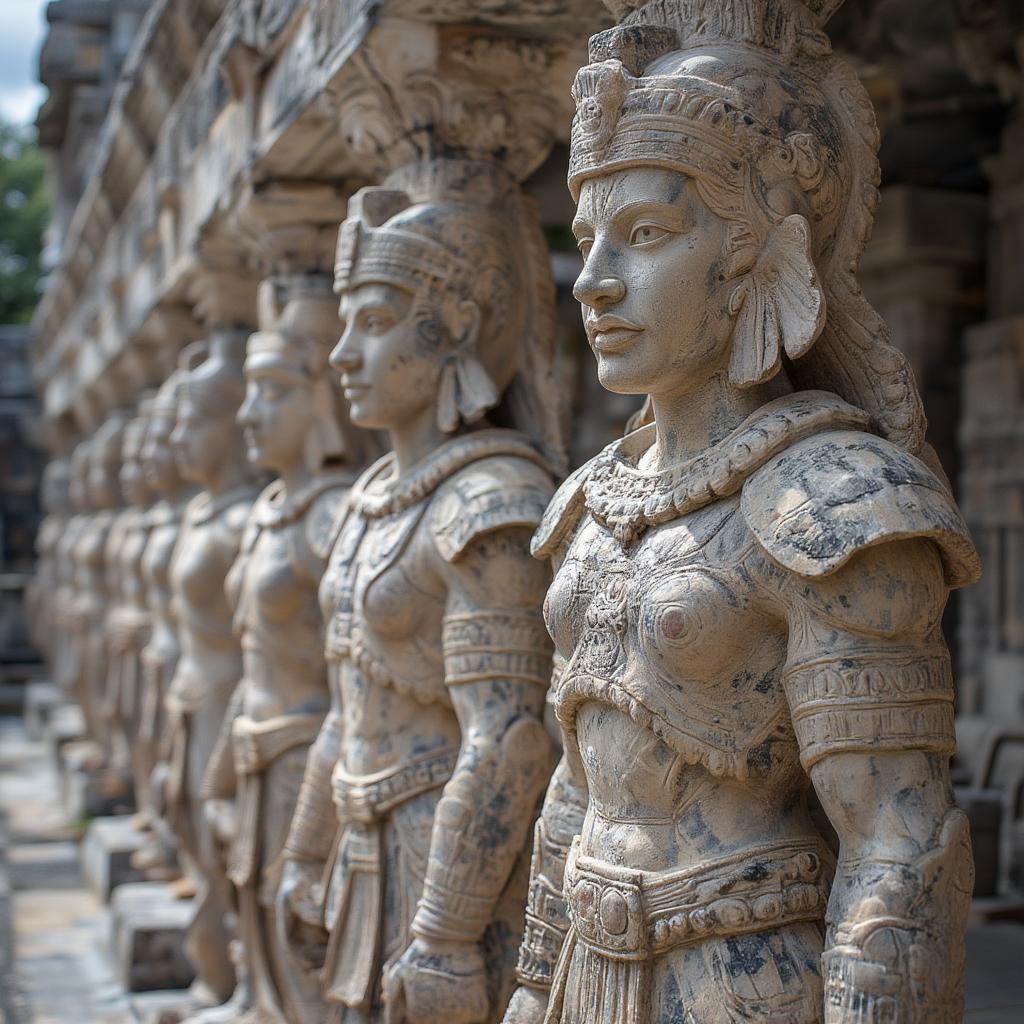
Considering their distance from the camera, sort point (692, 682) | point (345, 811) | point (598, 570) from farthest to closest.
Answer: point (345, 811), point (598, 570), point (692, 682)

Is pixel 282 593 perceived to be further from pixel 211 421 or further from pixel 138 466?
pixel 138 466

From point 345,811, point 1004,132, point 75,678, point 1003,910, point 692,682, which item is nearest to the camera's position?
point 692,682

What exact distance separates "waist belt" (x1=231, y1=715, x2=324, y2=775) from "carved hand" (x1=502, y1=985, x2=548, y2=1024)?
2.36 m

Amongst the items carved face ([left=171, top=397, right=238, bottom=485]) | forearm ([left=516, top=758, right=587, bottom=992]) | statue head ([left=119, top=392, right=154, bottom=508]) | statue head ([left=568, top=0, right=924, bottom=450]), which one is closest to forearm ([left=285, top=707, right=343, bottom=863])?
forearm ([left=516, top=758, right=587, bottom=992])

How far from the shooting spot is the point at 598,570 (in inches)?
108

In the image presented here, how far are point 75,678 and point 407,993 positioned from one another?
10408mm

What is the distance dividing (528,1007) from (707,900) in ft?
2.01

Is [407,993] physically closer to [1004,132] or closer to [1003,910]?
[1003,910]

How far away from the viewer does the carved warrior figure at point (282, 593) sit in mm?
5227

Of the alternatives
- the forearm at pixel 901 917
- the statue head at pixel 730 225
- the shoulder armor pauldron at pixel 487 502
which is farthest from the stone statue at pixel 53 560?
the forearm at pixel 901 917

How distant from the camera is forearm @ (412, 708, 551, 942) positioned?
3559 mm

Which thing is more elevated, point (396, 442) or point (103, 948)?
point (396, 442)

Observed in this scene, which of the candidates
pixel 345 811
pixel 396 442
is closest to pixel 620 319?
pixel 396 442

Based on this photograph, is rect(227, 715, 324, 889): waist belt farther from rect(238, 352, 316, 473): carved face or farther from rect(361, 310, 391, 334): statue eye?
rect(361, 310, 391, 334): statue eye
